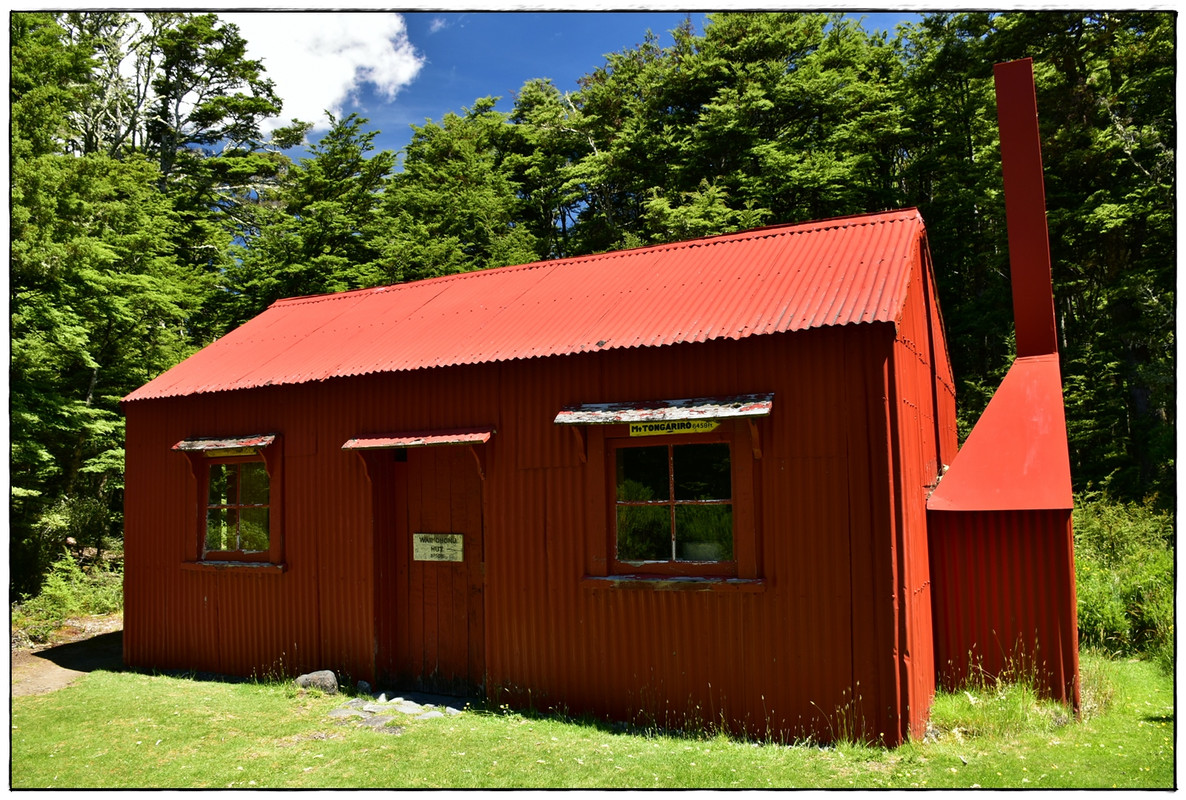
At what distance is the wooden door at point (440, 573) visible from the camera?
8773 millimetres

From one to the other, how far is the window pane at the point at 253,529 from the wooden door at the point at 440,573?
6.46ft

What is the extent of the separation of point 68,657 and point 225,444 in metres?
4.43

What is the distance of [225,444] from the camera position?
10086 mm

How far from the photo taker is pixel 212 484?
1066 cm

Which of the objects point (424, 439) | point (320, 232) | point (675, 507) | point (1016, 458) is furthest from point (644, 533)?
point (320, 232)

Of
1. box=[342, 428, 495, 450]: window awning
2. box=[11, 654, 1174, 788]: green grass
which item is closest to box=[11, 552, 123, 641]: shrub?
box=[11, 654, 1174, 788]: green grass

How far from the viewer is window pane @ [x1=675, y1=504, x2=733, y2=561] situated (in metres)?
7.09

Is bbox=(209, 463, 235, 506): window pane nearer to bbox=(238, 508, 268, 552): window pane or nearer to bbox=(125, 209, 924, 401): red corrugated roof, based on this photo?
bbox=(238, 508, 268, 552): window pane

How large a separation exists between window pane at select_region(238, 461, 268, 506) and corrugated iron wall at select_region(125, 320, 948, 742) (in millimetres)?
477

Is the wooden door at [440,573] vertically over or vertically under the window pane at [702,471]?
under

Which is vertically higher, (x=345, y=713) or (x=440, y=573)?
(x=440, y=573)

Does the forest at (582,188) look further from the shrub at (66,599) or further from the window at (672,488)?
the window at (672,488)

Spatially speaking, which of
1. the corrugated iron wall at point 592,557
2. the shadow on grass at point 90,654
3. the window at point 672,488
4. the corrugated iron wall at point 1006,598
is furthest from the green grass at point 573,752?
the shadow on grass at point 90,654

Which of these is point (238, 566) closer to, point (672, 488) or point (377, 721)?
point (377, 721)
